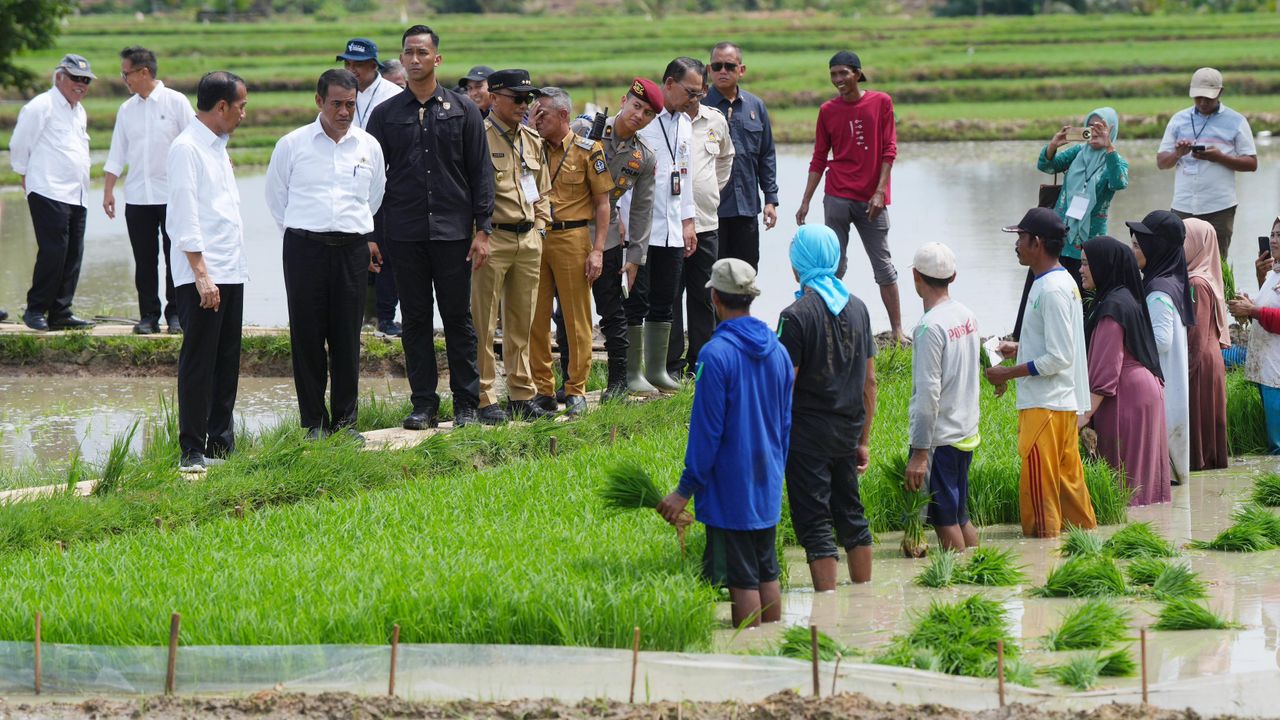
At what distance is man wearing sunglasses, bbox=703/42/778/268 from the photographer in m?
10.8

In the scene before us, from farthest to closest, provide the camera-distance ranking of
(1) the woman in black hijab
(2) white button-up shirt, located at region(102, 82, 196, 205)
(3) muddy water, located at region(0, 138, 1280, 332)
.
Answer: (3) muddy water, located at region(0, 138, 1280, 332) < (2) white button-up shirt, located at region(102, 82, 196, 205) < (1) the woman in black hijab

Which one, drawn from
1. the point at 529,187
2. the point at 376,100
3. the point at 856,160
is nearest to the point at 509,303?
the point at 529,187

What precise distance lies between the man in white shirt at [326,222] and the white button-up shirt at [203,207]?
37 centimetres

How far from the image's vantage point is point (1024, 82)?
41531 millimetres

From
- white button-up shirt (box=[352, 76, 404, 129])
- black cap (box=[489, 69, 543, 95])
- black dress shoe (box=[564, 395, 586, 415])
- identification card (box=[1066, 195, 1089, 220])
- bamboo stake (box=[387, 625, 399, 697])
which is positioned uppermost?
black cap (box=[489, 69, 543, 95])

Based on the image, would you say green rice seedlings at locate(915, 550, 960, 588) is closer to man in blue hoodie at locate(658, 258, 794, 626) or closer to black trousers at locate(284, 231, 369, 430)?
man in blue hoodie at locate(658, 258, 794, 626)

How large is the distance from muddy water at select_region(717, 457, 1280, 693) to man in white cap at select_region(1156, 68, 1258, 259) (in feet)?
14.2

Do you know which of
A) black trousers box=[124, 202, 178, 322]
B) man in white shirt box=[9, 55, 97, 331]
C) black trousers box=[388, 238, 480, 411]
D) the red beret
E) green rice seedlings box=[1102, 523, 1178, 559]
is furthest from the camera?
man in white shirt box=[9, 55, 97, 331]

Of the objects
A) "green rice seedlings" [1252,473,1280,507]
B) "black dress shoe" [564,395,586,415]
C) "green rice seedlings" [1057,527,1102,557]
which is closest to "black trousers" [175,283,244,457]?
"black dress shoe" [564,395,586,415]

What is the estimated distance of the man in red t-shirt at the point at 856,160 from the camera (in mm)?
11188

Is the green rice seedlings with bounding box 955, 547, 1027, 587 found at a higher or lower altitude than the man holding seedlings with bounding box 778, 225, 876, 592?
lower

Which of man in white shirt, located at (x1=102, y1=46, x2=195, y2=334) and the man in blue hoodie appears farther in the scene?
man in white shirt, located at (x1=102, y1=46, x2=195, y2=334)

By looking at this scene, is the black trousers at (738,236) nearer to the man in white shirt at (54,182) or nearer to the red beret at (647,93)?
the red beret at (647,93)

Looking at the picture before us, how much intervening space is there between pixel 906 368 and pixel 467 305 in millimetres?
3444
